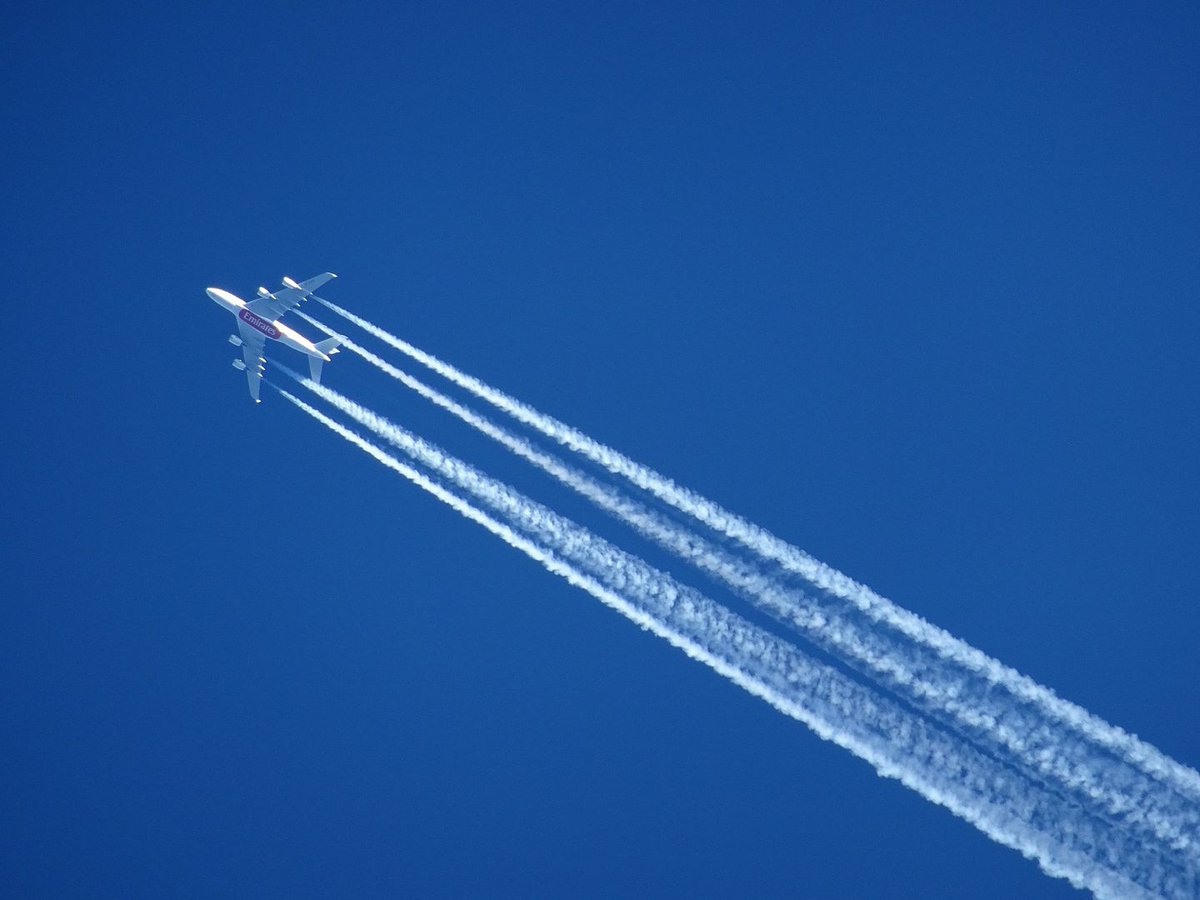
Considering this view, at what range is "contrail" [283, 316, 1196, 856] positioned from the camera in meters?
20.5

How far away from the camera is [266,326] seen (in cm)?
2769

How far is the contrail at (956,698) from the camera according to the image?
67.2 feet

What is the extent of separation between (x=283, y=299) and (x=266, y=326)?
3.19 feet

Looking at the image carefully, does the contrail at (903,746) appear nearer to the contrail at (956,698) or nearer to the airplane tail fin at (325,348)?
the contrail at (956,698)

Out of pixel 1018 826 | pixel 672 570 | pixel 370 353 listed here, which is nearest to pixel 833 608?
pixel 672 570

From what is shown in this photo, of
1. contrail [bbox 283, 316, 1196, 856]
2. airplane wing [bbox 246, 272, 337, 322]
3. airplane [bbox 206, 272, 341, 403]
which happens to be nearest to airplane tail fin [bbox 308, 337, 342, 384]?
airplane [bbox 206, 272, 341, 403]

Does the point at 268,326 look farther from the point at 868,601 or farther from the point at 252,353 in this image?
the point at 868,601

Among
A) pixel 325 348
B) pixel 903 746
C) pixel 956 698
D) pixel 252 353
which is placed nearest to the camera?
pixel 903 746

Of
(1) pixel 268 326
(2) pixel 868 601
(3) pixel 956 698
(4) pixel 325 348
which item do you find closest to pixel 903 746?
(3) pixel 956 698

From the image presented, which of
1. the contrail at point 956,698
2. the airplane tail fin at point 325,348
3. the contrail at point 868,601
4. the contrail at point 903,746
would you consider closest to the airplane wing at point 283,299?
the airplane tail fin at point 325,348

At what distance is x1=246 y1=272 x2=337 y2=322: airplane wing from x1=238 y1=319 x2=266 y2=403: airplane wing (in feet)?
1.93

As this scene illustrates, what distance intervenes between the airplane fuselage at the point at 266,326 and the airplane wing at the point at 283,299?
255 millimetres

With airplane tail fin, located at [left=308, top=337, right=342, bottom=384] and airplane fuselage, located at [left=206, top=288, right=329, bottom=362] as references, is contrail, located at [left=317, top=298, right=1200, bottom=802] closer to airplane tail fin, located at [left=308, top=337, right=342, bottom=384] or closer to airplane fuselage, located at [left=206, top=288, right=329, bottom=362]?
airplane tail fin, located at [left=308, top=337, right=342, bottom=384]

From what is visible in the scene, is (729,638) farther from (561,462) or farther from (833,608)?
(561,462)
